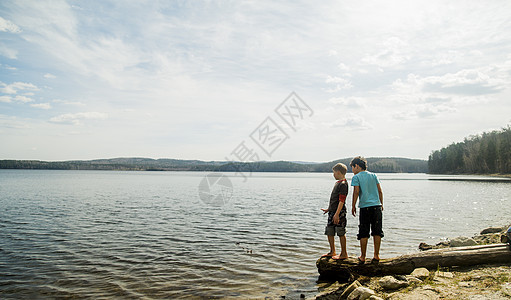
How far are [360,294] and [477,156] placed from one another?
125m

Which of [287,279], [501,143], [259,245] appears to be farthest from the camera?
[501,143]

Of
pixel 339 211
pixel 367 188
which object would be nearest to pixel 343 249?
pixel 339 211

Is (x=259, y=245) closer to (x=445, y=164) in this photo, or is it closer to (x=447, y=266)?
(x=447, y=266)

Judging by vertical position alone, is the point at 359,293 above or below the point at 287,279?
above

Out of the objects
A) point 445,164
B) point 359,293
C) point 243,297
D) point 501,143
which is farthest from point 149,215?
point 445,164

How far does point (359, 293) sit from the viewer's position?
6.49 m

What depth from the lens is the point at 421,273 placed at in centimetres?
752

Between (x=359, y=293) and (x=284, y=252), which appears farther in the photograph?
(x=284, y=252)

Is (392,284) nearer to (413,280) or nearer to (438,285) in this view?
(413,280)

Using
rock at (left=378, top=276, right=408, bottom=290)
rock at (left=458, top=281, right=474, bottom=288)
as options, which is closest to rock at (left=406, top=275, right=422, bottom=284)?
rock at (left=378, top=276, right=408, bottom=290)

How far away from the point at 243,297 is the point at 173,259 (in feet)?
13.0

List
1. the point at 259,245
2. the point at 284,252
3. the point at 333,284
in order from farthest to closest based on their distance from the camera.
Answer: the point at 259,245
the point at 284,252
the point at 333,284

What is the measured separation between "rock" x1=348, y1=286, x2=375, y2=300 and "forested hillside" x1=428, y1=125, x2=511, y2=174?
102 m

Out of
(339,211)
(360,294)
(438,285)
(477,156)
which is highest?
(477,156)
